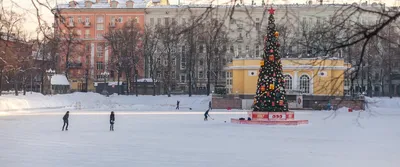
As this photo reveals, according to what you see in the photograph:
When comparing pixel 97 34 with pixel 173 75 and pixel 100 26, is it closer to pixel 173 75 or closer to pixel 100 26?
pixel 100 26

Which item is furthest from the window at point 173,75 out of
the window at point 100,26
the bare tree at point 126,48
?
the window at point 100,26

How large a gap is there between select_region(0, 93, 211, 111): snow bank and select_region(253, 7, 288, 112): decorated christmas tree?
76.8ft

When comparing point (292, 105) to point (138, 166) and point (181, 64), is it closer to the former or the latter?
point (181, 64)

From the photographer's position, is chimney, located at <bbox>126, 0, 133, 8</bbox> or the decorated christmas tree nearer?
the decorated christmas tree

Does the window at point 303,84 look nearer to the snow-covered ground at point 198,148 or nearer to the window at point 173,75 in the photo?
the snow-covered ground at point 198,148

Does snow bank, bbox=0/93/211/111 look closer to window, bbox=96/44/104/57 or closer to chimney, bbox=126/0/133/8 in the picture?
window, bbox=96/44/104/57

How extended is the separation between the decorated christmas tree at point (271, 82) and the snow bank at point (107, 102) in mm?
23408

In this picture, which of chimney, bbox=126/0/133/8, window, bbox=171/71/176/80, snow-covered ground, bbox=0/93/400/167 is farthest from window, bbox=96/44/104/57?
snow-covered ground, bbox=0/93/400/167

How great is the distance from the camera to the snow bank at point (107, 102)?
175ft

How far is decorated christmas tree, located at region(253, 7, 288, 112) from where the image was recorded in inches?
1339

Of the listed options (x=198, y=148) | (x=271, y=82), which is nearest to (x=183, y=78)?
(x=271, y=82)

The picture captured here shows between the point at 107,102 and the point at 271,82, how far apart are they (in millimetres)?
33285

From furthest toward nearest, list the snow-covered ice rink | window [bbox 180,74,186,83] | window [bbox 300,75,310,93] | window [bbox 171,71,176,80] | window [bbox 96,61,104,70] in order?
window [bbox 96,61,104,70] → window [bbox 180,74,186,83] → window [bbox 171,71,176,80] → window [bbox 300,75,310,93] → the snow-covered ice rink

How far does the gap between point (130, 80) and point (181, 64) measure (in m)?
10.9
